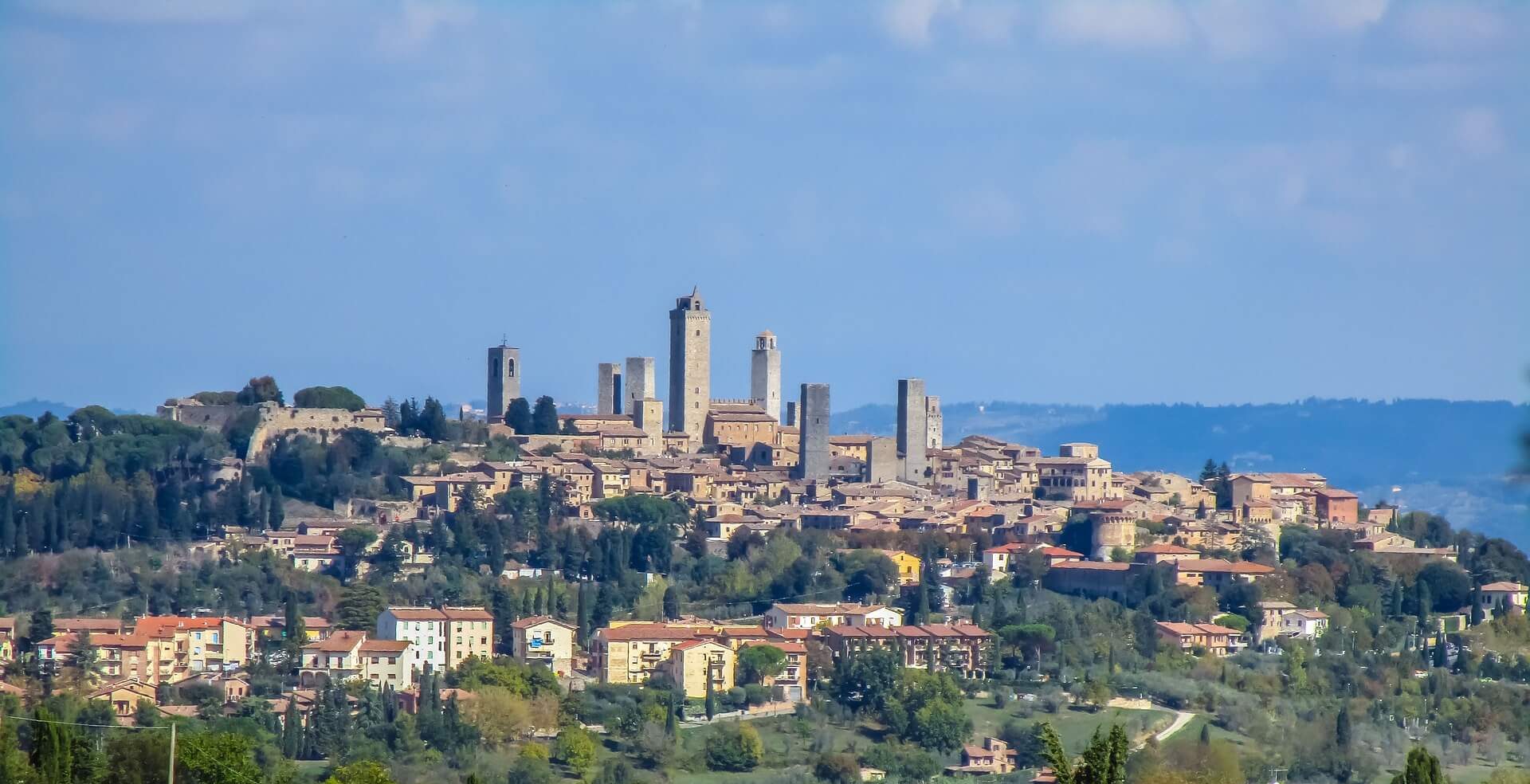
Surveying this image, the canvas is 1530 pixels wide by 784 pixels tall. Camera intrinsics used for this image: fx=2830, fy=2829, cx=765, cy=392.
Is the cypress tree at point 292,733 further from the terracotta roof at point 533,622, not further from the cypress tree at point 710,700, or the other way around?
the cypress tree at point 710,700

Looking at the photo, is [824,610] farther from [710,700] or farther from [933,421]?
[933,421]

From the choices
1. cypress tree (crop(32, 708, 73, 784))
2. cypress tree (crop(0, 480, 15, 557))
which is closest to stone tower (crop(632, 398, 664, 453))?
cypress tree (crop(0, 480, 15, 557))

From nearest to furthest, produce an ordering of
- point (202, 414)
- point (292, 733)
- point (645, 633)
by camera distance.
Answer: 1. point (292, 733)
2. point (645, 633)
3. point (202, 414)

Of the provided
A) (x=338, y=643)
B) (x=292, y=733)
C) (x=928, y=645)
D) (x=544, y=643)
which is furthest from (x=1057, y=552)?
(x=292, y=733)

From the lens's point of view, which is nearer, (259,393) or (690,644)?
(690,644)

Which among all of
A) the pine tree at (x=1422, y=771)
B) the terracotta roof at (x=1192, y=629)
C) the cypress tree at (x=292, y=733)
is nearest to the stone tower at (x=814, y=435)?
the terracotta roof at (x=1192, y=629)

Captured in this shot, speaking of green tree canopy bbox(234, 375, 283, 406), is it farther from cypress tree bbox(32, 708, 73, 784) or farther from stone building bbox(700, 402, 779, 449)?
cypress tree bbox(32, 708, 73, 784)

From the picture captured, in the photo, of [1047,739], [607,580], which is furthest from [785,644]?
[1047,739]
